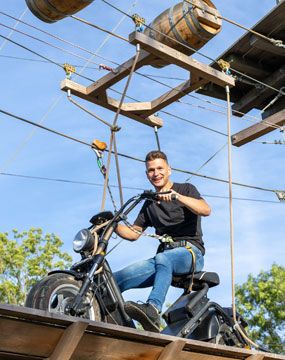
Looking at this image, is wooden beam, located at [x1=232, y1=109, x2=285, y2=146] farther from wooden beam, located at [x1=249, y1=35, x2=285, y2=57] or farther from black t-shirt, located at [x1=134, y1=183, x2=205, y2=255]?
black t-shirt, located at [x1=134, y1=183, x2=205, y2=255]

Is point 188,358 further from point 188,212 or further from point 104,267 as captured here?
point 188,212

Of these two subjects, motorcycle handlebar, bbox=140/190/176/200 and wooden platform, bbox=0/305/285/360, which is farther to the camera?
motorcycle handlebar, bbox=140/190/176/200

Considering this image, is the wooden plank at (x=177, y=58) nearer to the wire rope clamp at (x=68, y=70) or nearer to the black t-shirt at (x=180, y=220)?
the wire rope clamp at (x=68, y=70)

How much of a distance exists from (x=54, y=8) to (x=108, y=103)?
1.04 metres

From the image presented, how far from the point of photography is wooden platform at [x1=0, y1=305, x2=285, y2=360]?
3.53 meters

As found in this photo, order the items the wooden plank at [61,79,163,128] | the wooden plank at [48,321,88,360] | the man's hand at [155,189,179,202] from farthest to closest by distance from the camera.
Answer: the wooden plank at [61,79,163,128] < the man's hand at [155,189,179,202] < the wooden plank at [48,321,88,360]

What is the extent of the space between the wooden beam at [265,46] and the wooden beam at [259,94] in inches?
13.0

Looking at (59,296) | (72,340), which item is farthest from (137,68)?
(72,340)

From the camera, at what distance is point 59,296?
4.46m

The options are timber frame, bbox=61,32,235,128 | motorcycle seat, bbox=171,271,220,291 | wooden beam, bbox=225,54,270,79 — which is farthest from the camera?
wooden beam, bbox=225,54,270,79

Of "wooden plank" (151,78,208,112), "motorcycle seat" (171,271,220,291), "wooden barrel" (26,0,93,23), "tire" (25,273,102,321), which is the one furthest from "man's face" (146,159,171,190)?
"wooden barrel" (26,0,93,23)

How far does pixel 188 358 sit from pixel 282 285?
2121 cm

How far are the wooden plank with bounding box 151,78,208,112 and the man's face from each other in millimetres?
1417

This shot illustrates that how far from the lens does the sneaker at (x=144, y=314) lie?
4828 mm
